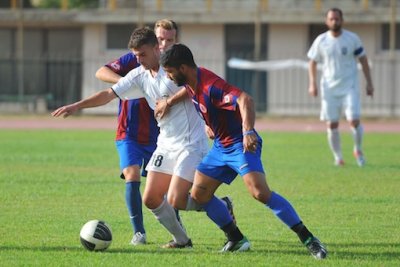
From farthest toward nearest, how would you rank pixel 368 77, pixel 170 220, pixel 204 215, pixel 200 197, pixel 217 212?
1. pixel 368 77
2. pixel 204 215
3. pixel 170 220
4. pixel 217 212
5. pixel 200 197

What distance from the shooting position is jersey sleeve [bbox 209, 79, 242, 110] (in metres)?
7.82

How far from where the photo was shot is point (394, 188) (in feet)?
43.0

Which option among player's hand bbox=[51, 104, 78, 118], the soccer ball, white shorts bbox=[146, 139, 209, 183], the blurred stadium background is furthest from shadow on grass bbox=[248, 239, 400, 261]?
the blurred stadium background

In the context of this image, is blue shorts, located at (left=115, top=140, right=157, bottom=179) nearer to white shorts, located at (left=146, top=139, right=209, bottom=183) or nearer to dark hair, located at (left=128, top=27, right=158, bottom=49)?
white shorts, located at (left=146, top=139, right=209, bottom=183)

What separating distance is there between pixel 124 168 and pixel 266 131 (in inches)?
638

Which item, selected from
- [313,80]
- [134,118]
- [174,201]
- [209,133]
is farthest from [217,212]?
[313,80]

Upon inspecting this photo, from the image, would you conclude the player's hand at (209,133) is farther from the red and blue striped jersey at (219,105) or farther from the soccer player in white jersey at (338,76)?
the soccer player in white jersey at (338,76)

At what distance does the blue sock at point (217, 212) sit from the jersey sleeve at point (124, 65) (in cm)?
167

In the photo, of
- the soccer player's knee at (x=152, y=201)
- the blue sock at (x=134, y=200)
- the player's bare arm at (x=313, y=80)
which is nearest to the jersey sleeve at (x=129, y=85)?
the blue sock at (x=134, y=200)

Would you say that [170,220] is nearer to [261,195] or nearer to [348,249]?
[261,195]

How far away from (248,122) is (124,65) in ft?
7.13

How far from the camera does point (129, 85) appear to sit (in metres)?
8.86

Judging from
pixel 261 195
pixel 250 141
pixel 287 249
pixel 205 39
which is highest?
pixel 250 141

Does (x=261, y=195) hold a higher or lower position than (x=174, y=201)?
higher
